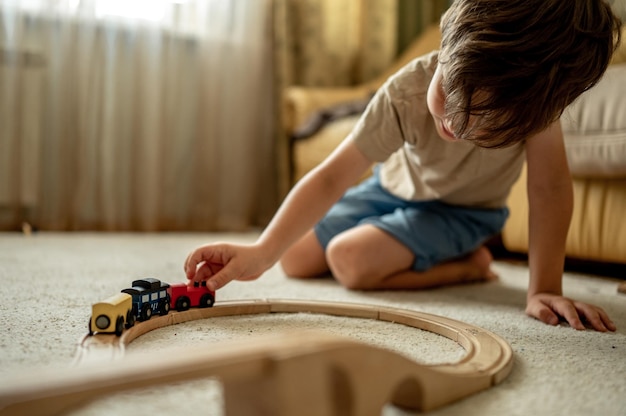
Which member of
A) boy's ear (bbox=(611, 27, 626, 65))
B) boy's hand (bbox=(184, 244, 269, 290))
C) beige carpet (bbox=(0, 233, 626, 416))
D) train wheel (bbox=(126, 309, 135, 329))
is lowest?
beige carpet (bbox=(0, 233, 626, 416))

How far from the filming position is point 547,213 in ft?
3.20

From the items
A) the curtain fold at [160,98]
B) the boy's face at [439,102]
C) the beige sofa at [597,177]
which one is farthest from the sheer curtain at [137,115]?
the boy's face at [439,102]

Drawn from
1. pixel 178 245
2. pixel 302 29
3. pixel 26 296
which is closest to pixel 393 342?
pixel 26 296

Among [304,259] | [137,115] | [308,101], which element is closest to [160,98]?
[137,115]

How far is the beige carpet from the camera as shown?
0.55 meters

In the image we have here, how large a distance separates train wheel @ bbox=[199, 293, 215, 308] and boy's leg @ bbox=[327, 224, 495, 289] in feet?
1.16

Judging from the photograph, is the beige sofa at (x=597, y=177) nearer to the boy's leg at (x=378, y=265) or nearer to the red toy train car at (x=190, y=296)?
the boy's leg at (x=378, y=265)

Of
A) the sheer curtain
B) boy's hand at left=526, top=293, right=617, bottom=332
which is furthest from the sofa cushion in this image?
the sheer curtain

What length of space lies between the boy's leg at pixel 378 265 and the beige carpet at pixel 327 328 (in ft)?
0.12

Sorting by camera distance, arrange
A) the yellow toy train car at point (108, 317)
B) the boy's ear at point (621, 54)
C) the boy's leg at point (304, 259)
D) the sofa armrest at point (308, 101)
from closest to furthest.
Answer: the yellow toy train car at point (108, 317), the boy's leg at point (304, 259), the boy's ear at point (621, 54), the sofa armrest at point (308, 101)

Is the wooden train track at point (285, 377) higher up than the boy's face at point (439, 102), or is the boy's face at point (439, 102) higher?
the boy's face at point (439, 102)

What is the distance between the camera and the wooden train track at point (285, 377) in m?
0.38

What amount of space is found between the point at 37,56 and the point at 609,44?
178cm

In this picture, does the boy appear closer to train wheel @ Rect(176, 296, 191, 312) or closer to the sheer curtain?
train wheel @ Rect(176, 296, 191, 312)
